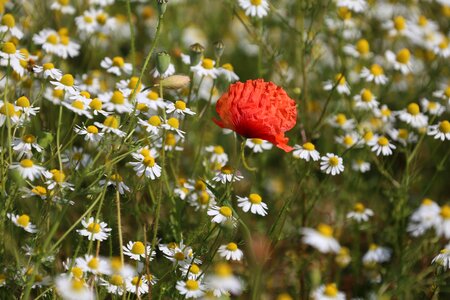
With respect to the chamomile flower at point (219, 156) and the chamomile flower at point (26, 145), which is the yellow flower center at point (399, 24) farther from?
the chamomile flower at point (26, 145)

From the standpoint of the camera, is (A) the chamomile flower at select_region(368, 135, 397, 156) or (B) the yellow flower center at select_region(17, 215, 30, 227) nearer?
(B) the yellow flower center at select_region(17, 215, 30, 227)

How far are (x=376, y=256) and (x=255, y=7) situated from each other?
2.70ft

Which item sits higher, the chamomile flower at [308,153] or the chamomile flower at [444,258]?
the chamomile flower at [308,153]

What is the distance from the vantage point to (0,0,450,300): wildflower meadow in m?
1.53

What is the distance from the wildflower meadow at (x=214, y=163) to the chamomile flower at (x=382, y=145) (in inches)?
0.4

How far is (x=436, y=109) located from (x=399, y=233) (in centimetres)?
42

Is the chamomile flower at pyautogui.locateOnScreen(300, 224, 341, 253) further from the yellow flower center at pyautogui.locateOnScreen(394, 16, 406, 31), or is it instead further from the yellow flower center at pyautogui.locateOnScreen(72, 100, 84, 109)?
the yellow flower center at pyautogui.locateOnScreen(394, 16, 406, 31)

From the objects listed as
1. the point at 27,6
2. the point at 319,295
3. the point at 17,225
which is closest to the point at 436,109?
the point at 319,295

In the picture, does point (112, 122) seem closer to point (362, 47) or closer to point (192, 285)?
point (192, 285)

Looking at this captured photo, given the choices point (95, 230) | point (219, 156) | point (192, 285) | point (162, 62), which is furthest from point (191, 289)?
point (219, 156)

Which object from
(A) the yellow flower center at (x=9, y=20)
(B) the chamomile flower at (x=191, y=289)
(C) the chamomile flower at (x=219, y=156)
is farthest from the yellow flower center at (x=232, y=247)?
(A) the yellow flower center at (x=9, y=20)

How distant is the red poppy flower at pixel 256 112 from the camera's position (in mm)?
1535

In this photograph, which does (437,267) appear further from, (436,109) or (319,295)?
(436,109)

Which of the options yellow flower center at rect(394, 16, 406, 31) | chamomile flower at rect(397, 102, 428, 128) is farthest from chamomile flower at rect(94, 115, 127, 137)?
yellow flower center at rect(394, 16, 406, 31)
